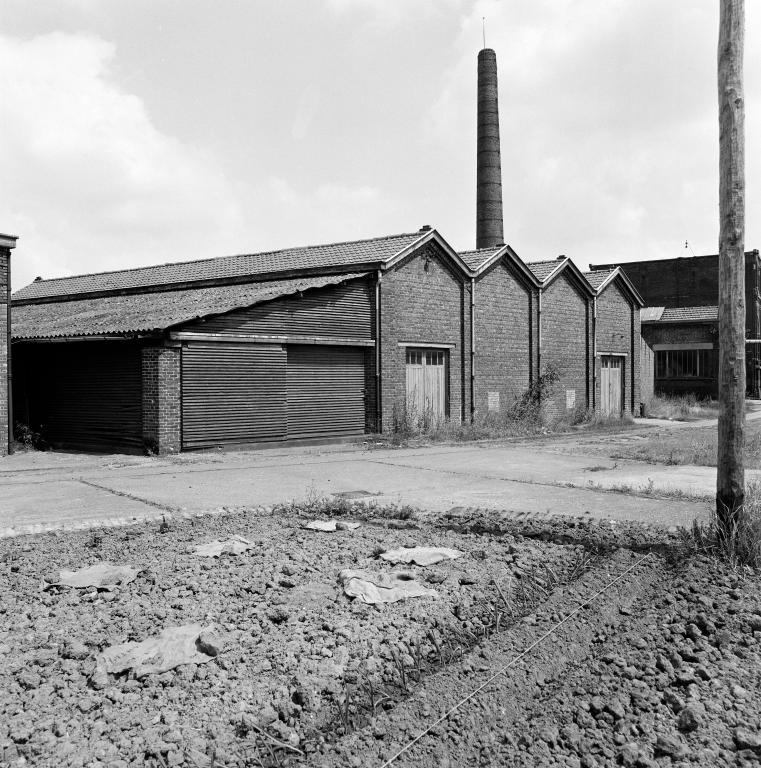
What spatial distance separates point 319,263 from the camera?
22.1 meters

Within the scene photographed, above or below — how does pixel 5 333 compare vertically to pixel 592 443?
above

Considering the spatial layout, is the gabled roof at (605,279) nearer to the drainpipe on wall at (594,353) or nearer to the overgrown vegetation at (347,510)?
the drainpipe on wall at (594,353)

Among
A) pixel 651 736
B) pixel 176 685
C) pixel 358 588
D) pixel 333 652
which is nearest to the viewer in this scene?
pixel 651 736

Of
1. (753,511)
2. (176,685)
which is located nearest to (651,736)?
(176,685)

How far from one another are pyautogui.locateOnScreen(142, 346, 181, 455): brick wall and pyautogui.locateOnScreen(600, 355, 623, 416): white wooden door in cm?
1758

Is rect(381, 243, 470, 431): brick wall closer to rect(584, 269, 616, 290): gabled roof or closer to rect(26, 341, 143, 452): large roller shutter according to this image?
rect(26, 341, 143, 452): large roller shutter

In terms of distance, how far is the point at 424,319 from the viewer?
2138 centimetres

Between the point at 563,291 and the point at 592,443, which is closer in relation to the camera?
the point at 592,443

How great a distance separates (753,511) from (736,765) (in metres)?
3.49

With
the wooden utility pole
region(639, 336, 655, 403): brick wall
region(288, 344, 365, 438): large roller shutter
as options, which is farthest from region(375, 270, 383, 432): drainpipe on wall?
region(639, 336, 655, 403): brick wall

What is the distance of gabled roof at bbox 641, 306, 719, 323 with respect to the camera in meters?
40.9

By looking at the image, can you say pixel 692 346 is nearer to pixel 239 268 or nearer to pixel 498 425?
pixel 498 425

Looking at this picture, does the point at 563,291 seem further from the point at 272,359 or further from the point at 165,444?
the point at 165,444

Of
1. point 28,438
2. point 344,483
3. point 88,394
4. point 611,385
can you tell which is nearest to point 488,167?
point 611,385
